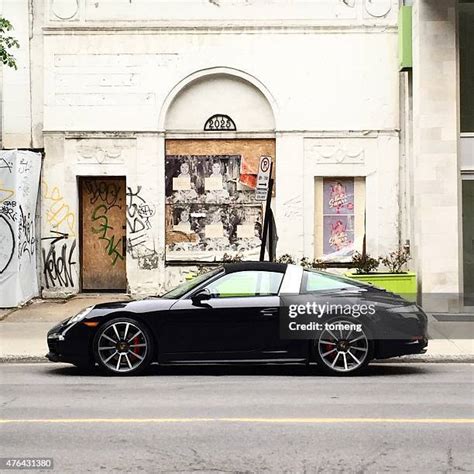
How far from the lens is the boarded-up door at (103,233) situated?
20312 mm

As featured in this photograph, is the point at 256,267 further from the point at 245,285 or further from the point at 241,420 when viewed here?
the point at 241,420

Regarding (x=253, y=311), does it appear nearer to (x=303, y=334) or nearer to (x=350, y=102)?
(x=303, y=334)

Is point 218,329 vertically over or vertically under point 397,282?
under

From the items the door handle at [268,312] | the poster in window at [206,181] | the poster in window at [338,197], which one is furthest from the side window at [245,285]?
the poster in window at [338,197]

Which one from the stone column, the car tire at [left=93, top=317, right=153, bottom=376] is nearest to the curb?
the car tire at [left=93, top=317, right=153, bottom=376]

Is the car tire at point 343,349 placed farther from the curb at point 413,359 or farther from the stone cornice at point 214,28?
the stone cornice at point 214,28

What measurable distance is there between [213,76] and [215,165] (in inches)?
73.1

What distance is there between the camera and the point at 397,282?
17.4 metres

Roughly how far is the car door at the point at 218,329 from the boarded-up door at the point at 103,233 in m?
9.56

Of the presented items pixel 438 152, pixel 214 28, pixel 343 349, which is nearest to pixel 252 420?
pixel 343 349

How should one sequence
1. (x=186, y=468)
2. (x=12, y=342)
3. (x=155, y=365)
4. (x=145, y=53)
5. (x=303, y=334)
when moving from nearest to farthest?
1. (x=186, y=468)
2. (x=303, y=334)
3. (x=155, y=365)
4. (x=12, y=342)
5. (x=145, y=53)

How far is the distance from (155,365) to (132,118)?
29.5 ft

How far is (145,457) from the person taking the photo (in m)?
6.83

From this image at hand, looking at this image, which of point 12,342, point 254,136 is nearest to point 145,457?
point 12,342
